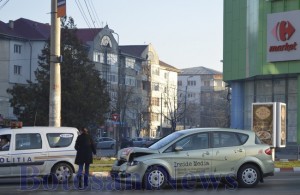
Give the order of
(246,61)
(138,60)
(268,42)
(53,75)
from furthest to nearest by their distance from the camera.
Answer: (138,60)
(246,61)
(268,42)
(53,75)

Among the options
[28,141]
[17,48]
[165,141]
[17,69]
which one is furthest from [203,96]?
[165,141]

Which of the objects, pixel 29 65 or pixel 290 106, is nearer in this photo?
pixel 290 106

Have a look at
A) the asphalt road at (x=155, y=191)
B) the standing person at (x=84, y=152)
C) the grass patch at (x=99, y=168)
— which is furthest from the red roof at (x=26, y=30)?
the standing person at (x=84, y=152)

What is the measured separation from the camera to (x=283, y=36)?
4369cm

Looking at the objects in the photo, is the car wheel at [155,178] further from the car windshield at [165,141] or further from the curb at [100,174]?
the curb at [100,174]

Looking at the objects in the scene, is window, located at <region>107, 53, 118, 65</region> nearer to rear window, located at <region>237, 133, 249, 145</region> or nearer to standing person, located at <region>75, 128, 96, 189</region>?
standing person, located at <region>75, 128, 96, 189</region>

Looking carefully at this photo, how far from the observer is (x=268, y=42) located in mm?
44406

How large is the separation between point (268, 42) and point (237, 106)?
23.8 ft

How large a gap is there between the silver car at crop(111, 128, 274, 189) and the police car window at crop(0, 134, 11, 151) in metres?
3.70

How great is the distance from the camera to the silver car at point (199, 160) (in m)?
15.9

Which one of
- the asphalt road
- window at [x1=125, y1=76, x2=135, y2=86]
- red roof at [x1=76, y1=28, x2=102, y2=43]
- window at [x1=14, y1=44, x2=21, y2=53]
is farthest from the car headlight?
window at [x1=125, y1=76, x2=135, y2=86]

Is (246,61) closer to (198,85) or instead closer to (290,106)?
(290,106)

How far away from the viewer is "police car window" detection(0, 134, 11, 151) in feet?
59.9

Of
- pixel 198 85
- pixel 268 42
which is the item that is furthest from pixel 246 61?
pixel 198 85
